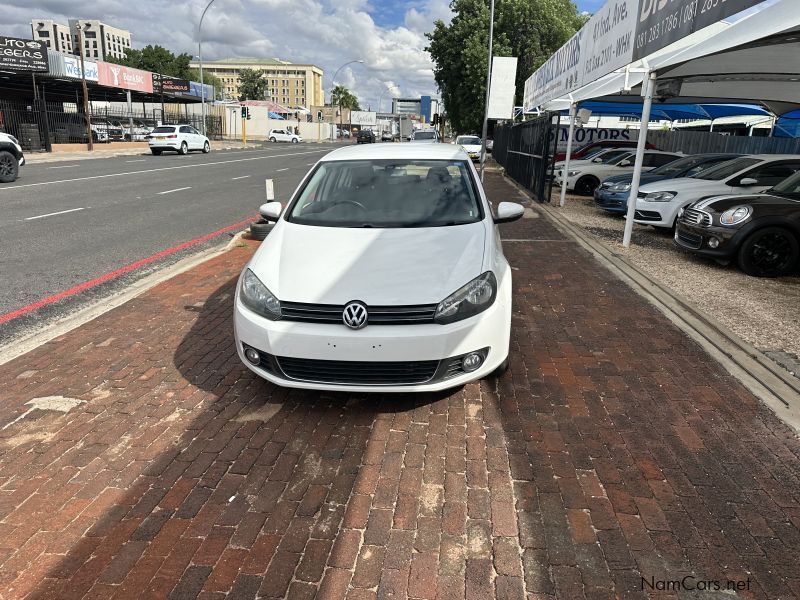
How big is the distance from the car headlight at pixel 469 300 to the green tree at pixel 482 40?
35452 mm

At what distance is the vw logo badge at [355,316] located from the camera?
3.25 meters

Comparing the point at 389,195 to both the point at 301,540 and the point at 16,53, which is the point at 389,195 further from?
the point at 16,53

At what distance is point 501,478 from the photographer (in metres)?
3.01

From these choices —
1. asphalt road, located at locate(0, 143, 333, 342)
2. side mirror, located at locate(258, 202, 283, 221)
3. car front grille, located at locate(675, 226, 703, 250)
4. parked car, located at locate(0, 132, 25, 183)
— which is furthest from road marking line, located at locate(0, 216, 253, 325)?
parked car, located at locate(0, 132, 25, 183)

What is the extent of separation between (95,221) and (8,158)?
777 centimetres

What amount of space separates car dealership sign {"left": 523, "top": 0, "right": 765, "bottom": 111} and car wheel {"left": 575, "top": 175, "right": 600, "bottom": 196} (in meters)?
2.62

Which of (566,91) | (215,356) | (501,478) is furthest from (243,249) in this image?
(566,91)

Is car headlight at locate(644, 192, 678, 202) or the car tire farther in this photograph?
car headlight at locate(644, 192, 678, 202)

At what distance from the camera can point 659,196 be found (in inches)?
393

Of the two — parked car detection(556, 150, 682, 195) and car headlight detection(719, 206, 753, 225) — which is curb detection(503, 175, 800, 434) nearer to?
car headlight detection(719, 206, 753, 225)

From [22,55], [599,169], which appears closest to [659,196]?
[599,169]

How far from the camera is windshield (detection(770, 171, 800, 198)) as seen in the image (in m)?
7.54

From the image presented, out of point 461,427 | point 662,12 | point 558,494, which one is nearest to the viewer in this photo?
point 558,494

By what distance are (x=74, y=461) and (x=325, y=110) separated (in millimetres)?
146357
